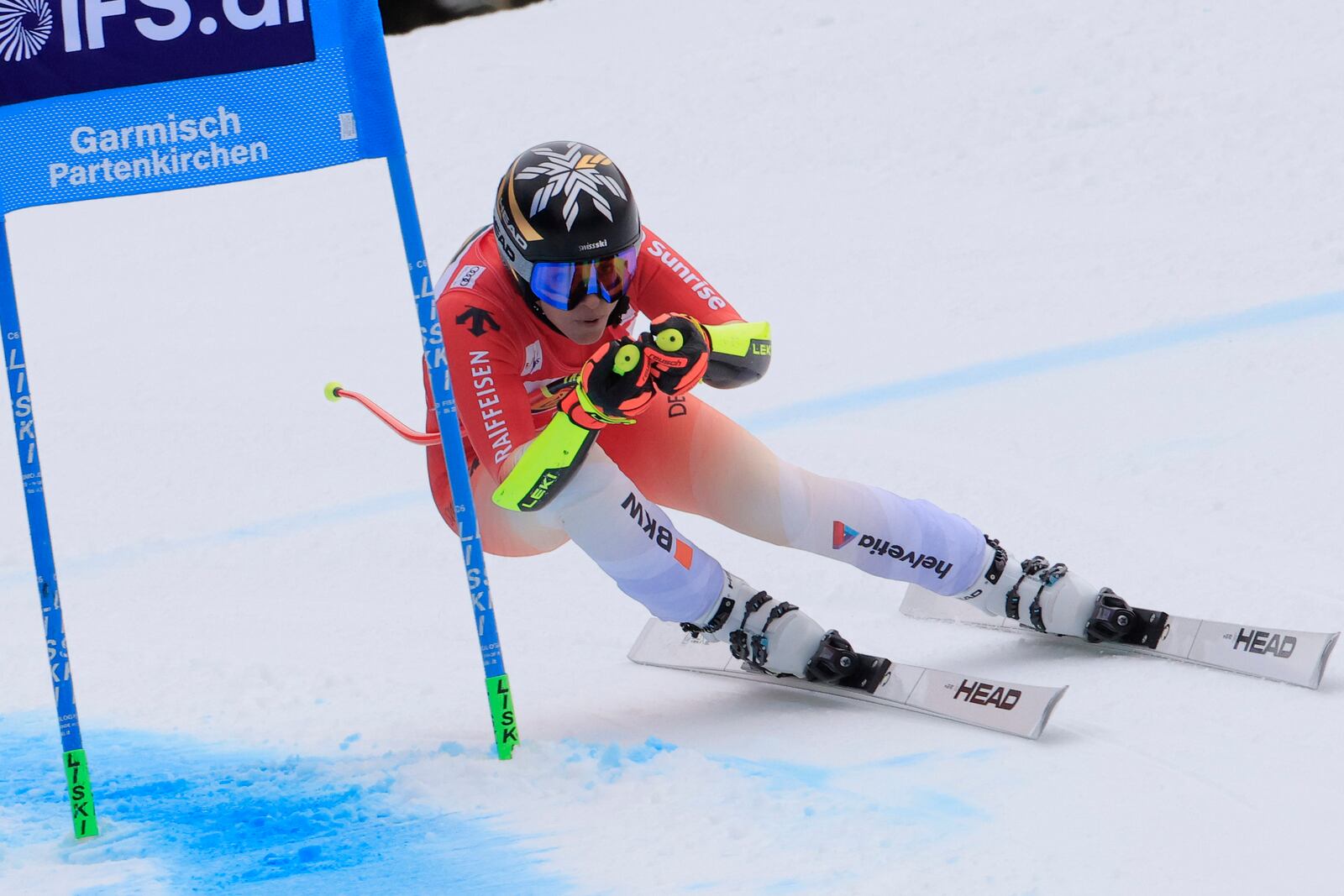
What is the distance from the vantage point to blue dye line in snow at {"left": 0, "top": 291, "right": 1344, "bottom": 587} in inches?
214

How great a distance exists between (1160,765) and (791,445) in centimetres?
289

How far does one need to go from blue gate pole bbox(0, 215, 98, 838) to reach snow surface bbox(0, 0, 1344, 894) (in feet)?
0.31

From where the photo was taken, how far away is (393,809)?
259 centimetres

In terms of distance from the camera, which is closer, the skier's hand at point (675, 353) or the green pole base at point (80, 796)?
the green pole base at point (80, 796)

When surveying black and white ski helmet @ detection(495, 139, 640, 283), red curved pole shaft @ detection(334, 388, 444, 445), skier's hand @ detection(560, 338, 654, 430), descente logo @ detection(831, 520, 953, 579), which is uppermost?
black and white ski helmet @ detection(495, 139, 640, 283)

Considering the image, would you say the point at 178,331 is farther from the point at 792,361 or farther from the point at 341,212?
the point at 792,361

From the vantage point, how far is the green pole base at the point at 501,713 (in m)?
2.78

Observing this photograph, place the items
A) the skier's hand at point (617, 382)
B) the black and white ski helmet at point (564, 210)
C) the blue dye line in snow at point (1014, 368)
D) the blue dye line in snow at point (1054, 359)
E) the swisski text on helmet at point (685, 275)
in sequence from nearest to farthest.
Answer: the skier's hand at point (617, 382) → the black and white ski helmet at point (564, 210) → the swisski text on helmet at point (685, 275) → the blue dye line in snow at point (1014, 368) → the blue dye line in snow at point (1054, 359)

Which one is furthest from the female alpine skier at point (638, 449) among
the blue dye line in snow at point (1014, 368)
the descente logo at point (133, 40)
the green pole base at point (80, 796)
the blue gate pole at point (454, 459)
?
the blue dye line in snow at point (1014, 368)

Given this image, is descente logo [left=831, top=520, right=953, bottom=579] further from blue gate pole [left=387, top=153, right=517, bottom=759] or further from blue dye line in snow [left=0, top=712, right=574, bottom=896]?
blue dye line in snow [left=0, top=712, right=574, bottom=896]

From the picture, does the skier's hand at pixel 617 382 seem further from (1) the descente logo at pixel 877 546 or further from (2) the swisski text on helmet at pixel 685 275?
(1) the descente logo at pixel 877 546

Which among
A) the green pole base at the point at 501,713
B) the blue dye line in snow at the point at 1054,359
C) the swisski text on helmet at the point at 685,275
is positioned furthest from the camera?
the blue dye line in snow at the point at 1054,359

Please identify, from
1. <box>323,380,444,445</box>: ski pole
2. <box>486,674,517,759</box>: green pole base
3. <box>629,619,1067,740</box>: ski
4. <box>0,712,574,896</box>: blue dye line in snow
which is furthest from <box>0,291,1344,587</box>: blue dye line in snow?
<box>486,674,517,759</box>: green pole base

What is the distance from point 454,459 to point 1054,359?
12.0 ft
